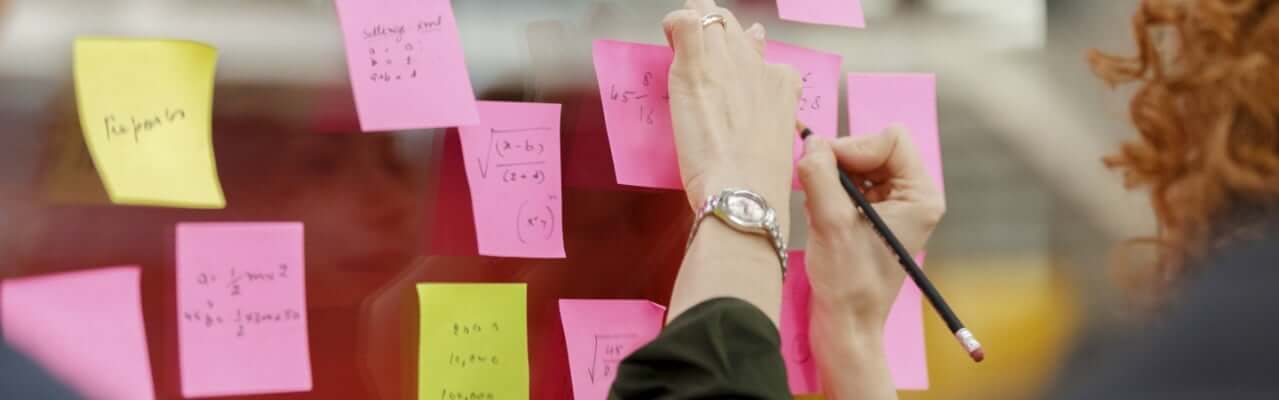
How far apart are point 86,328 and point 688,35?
476 mm

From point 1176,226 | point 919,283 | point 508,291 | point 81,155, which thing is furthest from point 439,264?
point 1176,226

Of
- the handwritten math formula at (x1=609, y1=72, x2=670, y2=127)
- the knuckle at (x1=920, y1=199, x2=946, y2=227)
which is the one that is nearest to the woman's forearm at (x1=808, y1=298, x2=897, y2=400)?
the knuckle at (x1=920, y1=199, x2=946, y2=227)

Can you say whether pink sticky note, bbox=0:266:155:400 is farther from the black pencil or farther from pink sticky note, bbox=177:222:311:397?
the black pencil

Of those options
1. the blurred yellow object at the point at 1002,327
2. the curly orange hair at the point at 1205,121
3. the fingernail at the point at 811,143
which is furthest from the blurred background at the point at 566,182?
the curly orange hair at the point at 1205,121

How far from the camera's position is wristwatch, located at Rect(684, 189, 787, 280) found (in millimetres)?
851

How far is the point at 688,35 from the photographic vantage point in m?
0.90

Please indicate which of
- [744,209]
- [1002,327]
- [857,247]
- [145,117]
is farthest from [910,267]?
[145,117]

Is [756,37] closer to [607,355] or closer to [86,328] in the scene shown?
[607,355]

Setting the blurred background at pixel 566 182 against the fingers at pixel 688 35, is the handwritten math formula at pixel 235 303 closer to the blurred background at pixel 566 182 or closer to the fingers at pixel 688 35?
the blurred background at pixel 566 182

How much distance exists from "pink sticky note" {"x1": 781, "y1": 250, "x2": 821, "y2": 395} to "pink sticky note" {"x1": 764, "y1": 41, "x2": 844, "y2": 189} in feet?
0.27

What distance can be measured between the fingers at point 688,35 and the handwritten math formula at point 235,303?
0.35m

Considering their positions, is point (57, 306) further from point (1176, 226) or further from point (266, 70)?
point (1176, 226)

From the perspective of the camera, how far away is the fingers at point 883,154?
0.98m

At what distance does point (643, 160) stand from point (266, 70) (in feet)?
0.98
